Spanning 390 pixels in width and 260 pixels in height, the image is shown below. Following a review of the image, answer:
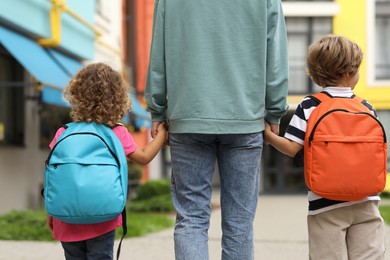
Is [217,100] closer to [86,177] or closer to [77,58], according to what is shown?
[86,177]

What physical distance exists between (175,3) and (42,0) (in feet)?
25.0

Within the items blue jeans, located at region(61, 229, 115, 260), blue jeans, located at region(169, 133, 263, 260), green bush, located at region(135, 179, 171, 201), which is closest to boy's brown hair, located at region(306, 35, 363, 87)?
blue jeans, located at region(169, 133, 263, 260)

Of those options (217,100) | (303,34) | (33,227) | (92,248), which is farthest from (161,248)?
(303,34)

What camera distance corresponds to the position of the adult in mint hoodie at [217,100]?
3.53m

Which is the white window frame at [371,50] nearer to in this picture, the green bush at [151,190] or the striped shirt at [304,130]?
the green bush at [151,190]

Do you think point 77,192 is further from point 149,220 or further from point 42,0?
point 42,0

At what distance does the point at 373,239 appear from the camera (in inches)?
145

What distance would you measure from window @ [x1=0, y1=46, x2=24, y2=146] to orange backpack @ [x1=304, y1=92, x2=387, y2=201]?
7788 mm

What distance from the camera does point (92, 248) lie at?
375cm

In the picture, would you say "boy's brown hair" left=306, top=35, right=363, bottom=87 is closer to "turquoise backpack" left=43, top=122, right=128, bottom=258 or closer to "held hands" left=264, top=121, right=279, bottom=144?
"held hands" left=264, top=121, right=279, bottom=144

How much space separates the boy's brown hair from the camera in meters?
3.75

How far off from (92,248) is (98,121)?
2.27 feet

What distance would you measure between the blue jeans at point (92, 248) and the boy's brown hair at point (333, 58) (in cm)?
146

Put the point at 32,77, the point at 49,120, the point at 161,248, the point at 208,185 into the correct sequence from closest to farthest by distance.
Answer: the point at 208,185
the point at 161,248
the point at 32,77
the point at 49,120
